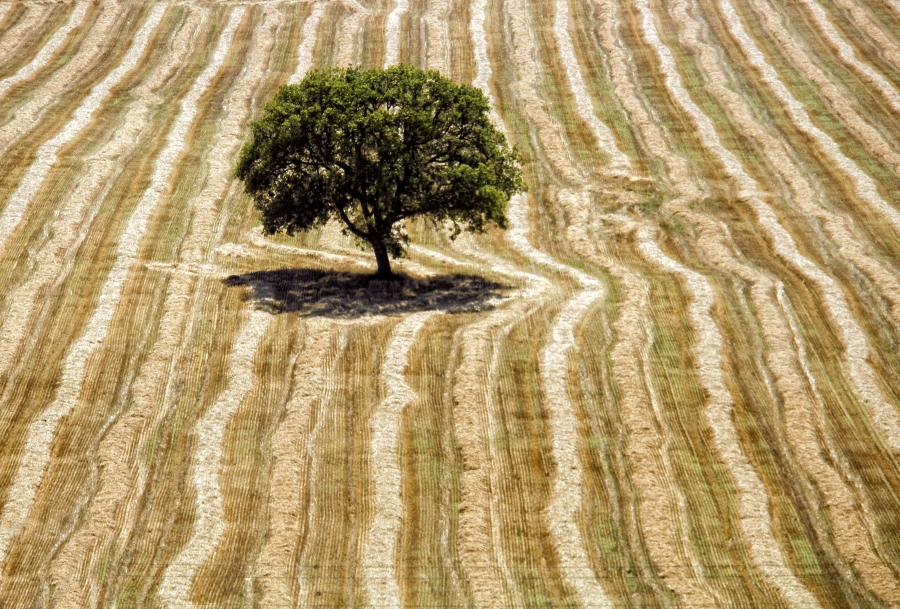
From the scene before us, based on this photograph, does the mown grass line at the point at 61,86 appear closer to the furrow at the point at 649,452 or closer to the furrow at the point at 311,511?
the furrow at the point at 311,511

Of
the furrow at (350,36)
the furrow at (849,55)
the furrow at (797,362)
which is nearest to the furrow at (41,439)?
the furrow at (797,362)

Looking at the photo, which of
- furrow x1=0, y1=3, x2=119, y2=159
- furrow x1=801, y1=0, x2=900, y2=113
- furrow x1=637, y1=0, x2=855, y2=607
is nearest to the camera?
furrow x1=637, y1=0, x2=855, y2=607

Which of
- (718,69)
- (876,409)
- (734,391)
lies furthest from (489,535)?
(718,69)

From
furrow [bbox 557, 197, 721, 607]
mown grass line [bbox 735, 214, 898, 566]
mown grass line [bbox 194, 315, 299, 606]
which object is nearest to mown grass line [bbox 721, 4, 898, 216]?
mown grass line [bbox 735, 214, 898, 566]

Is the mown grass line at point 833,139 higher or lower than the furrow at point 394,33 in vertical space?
lower

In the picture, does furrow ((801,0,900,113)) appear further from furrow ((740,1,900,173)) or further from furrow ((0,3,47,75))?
furrow ((0,3,47,75))

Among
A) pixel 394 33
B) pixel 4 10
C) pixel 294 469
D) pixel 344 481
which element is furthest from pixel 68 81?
pixel 344 481

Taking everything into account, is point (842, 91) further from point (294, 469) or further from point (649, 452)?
point (294, 469)
